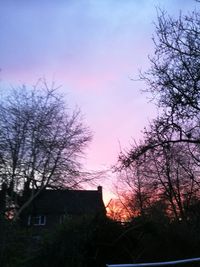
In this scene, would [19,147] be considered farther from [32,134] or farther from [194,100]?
[194,100]

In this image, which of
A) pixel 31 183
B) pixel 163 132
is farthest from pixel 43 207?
pixel 163 132

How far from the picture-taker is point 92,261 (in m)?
8.23

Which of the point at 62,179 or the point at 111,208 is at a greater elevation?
the point at 62,179

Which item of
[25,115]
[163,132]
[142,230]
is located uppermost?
[25,115]

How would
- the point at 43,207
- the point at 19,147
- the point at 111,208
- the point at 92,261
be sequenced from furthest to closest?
the point at 43,207 → the point at 19,147 → the point at 111,208 → the point at 92,261

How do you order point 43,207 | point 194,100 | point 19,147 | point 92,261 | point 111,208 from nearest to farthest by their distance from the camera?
point 92,261
point 111,208
point 194,100
point 19,147
point 43,207

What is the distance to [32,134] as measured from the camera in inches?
1448

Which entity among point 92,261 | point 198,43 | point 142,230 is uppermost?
point 198,43

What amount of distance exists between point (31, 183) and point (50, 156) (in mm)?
3101

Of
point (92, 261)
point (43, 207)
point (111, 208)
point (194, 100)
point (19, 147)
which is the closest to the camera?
point (92, 261)

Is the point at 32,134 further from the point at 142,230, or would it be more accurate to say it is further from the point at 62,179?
the point at 142,230

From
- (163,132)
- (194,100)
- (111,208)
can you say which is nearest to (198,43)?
(194,100)

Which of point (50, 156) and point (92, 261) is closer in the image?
point (92, 261)

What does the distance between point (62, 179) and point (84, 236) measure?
30511mm
